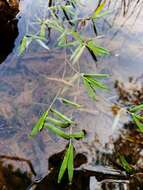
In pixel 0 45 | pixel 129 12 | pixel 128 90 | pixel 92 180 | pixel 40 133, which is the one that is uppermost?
pixel 129 12

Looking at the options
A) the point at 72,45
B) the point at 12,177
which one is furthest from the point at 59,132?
the point at 72,45

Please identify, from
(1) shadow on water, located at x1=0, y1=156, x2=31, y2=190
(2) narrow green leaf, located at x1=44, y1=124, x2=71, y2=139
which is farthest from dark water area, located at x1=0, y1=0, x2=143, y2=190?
(2) narrow green leaf, located at x1=44, y1=124, x2=71, y2=139

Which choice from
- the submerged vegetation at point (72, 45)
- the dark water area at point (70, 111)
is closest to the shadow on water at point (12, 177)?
the dark water area at point (70, 111)

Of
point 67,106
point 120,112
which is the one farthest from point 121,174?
point 67,106

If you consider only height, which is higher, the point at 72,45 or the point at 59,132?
the point at 72,45

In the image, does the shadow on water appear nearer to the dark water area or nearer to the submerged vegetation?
the dark water area

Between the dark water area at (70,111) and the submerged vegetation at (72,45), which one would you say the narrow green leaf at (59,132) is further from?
the dark water area at (70,111)

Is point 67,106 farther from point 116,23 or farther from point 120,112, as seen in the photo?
point 116,23

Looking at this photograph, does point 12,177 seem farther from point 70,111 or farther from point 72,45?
point 72,45
